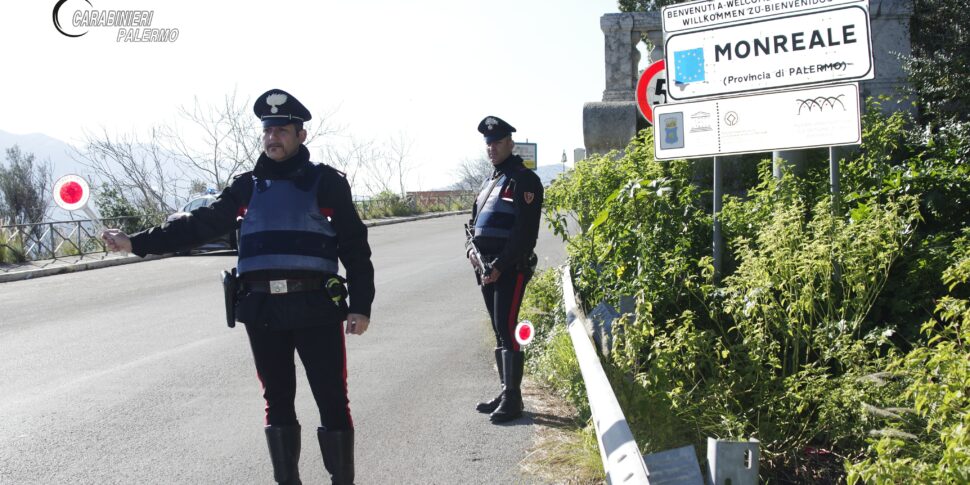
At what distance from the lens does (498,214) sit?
602 cm

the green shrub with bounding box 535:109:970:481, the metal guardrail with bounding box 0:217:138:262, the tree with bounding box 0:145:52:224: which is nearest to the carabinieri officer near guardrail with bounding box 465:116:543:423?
the green shrub with bounding box 535:109:970:481

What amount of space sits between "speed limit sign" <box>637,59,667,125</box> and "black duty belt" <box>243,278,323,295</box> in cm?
389

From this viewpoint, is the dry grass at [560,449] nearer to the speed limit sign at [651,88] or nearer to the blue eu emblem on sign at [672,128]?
the blue eu emblem on sign at [672,128]

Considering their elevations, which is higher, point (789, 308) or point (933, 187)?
point (933, 187)

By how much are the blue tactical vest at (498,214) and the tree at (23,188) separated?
4774 cm

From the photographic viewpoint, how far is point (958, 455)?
265 cm

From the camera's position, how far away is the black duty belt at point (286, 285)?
4191mm

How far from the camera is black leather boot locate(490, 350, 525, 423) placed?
19.5 ft

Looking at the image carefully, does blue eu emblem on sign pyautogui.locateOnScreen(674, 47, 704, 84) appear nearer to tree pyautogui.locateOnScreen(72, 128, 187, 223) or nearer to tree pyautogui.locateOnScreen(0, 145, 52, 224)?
tree pyautogui.locateOnScreen(72, 128, 187, 223)

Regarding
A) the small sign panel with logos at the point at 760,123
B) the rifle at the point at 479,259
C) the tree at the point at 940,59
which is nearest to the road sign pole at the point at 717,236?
the small sign panel with logos at the point at 760,123

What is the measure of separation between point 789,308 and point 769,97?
1608 millimetres

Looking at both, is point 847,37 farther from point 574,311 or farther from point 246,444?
point 246,444

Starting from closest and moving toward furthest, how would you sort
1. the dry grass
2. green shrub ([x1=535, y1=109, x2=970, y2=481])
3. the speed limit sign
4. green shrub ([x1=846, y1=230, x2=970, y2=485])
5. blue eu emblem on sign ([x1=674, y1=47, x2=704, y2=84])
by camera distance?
1. green shrub ([x1=846, y1=230, x2=970, y2=485])
2. green shrub ([x1=535, y1=109, x2=970, y2=481])
3. the dry grass
4. blue eu emblem on sign ([x1=674, y1=47, x2=704, y2=84])
5. the speed limit sign

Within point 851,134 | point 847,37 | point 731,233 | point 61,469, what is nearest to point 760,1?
point 847,37
